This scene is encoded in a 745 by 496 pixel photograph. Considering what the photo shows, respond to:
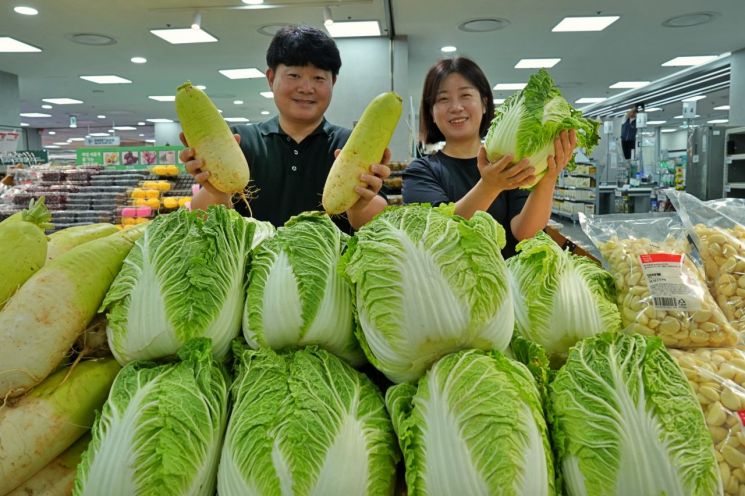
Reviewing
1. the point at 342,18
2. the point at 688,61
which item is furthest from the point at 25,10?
the point at 688,61

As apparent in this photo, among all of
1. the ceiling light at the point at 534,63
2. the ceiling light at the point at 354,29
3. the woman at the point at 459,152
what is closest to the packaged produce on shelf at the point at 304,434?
the woman at the point at 459,152

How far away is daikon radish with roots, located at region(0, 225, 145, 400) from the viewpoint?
1.04 metres

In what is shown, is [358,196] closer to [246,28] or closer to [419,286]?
[419,286]

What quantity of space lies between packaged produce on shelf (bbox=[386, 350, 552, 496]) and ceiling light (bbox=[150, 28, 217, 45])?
9414mm

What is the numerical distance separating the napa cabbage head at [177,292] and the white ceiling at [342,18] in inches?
265

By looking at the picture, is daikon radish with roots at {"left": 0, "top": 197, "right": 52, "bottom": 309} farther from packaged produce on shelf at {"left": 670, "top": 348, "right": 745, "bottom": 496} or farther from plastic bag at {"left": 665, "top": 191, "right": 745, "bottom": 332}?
plastic bag at {"left": 665, "top": 191, "right": 745, "bottom": 332}

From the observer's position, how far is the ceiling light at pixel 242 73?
12.1 m

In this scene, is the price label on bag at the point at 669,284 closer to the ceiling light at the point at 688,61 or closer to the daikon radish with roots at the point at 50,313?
the daikon radish with roots at the point at 50,313

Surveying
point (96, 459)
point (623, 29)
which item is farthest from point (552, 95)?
point (623, 29)

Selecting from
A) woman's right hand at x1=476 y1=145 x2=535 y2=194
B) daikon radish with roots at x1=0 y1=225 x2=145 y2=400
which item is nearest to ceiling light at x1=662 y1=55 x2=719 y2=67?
woman's right hand at x1=476 y1=145 x2=535 y2=194

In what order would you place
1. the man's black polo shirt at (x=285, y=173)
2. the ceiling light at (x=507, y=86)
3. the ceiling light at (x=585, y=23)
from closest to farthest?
1. the man's black polo shirt at (x=285, y=173)
2. the ceiling light at (x=585, y=23)
3. the ceiling light at (x=507, y=86)

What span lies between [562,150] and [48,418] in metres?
1.62

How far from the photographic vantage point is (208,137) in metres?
1.72

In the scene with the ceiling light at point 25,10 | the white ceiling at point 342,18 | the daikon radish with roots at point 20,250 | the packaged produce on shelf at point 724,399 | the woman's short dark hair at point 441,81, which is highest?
the white ceiling at point 342,18
